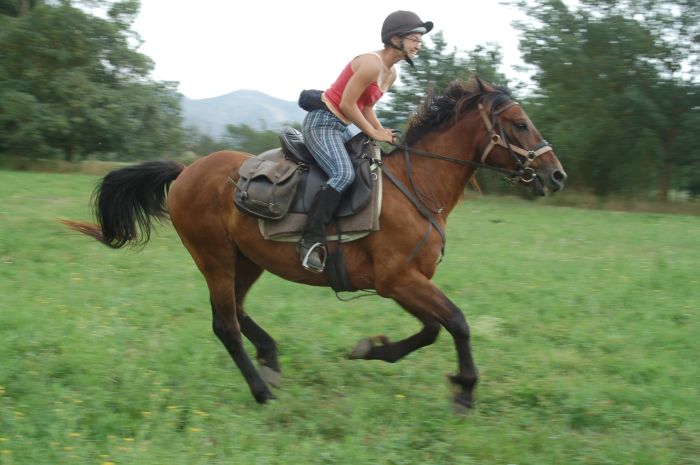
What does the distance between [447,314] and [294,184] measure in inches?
64.0

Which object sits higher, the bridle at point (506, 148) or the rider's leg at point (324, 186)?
the bridle at point (506, 148)

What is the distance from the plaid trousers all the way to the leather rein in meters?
0.39

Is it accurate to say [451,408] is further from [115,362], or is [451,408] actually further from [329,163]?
[115,362]

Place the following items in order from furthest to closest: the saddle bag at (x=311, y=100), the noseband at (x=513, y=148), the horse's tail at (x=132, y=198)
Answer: the horse's tail at (x=132, y=198) → the saddle bag at (x=311, y=100) → the noseband at (x=513, y=148)

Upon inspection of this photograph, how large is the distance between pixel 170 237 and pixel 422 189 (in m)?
9.07

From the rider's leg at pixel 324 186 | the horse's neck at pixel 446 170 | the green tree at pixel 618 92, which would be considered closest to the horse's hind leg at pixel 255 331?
the rider's leg at pixel 324 186

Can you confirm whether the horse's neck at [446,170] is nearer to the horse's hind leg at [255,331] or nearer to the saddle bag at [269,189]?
the saddle bag at [269,189]

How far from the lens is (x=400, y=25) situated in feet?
17.2

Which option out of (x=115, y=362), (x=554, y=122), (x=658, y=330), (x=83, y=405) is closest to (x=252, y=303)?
(x=115, y=362)

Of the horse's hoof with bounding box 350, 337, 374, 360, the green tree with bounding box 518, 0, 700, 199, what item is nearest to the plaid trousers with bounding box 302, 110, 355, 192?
the horse's hoof with bounding box 350, 337, 374, 360

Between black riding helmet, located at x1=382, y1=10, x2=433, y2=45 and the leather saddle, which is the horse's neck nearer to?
the leather saddle

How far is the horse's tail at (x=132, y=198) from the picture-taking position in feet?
21.7

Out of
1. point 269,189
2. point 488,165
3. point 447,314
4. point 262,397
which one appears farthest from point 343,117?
point 262,397

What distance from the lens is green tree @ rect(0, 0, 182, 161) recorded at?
26188 millimetres
